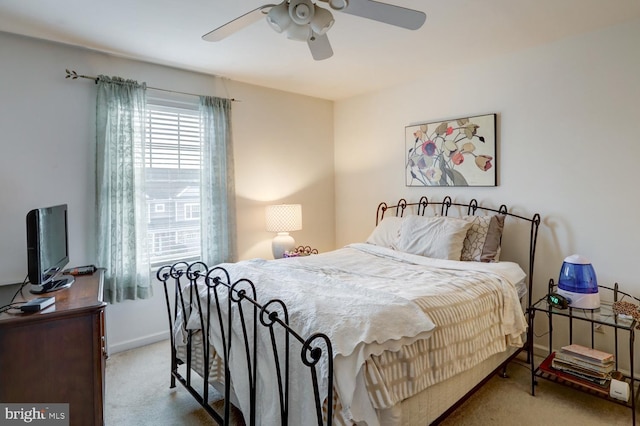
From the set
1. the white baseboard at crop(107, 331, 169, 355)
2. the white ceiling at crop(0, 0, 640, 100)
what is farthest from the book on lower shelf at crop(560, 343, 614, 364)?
the white baseboard at crop(107, 331, 169, 355)

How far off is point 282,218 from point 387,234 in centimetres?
109

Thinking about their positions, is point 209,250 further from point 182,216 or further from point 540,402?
point 540,402

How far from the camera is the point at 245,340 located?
1660 millimetres

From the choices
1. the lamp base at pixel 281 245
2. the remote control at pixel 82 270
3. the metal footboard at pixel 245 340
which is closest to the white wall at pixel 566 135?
the lamp base at pixel 281 245

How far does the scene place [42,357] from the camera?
1.69m

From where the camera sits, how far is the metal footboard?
1322mm

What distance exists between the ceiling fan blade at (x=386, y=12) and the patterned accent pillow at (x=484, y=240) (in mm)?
1686

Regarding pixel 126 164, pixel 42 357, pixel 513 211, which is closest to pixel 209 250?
pixel 126 164

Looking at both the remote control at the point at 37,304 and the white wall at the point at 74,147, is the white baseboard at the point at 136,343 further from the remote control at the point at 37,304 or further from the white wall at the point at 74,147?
the remote control at the point at 37,304

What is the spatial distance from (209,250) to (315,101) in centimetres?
222

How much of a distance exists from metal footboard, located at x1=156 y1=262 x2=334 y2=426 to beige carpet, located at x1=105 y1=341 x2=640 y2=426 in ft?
0.50

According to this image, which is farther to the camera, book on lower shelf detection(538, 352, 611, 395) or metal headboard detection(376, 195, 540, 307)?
metal headboard detection(376, 195, 540, 307)

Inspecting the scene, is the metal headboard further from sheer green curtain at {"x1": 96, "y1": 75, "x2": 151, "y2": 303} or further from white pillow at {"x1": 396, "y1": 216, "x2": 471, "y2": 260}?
sheer green curtain at {"x1": 96, "y1": 75, "x2": 151, "y2": 303}

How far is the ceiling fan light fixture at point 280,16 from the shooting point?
161 centimetres
